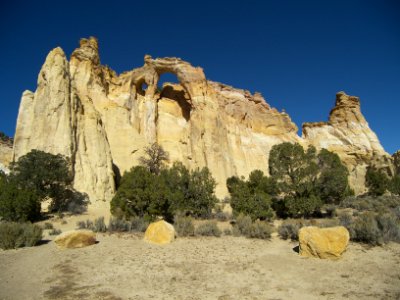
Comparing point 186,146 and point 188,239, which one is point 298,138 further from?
point 188,239

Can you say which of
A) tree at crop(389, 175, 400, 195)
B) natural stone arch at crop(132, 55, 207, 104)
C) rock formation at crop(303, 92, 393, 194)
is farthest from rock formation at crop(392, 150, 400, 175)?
natural stone arch at crop(132, 55, 207, 104)

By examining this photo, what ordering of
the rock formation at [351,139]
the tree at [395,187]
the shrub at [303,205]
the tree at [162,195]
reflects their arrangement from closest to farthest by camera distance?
1. the tree at [162,195]
2. the shrub at [303,205]
3. the tree at [395,187]
4. the rock formation at [351,139]

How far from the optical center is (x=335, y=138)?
46.6 meters

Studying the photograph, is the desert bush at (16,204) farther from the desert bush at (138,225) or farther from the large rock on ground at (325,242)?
the large rock on ground at (325,242)

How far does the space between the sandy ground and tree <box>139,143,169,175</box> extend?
64.8 feet

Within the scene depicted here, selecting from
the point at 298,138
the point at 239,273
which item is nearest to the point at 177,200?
the point at 239,273

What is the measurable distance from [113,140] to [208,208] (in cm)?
1703

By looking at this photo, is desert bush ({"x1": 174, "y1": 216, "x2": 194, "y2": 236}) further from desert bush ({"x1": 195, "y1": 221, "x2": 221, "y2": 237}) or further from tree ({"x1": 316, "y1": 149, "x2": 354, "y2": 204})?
tree ({"x1": 316, "y1": 149, "x2": 354, "y2": 204})

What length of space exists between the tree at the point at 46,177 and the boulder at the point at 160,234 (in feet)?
31.7

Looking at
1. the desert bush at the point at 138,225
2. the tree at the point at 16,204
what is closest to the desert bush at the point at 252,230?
the desert bush at the point at 138,225

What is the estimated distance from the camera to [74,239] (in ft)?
31.7

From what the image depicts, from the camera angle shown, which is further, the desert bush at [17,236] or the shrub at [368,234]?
the shrub at [368,234]

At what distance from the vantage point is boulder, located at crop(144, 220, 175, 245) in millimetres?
10695

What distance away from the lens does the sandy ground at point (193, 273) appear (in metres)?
5.96
